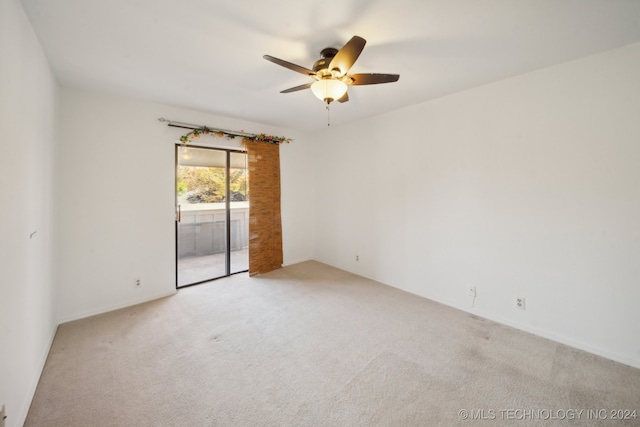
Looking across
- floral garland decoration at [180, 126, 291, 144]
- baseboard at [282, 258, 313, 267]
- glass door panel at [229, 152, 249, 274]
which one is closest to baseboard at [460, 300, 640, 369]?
baseboard at [282, 258, 313, 267]

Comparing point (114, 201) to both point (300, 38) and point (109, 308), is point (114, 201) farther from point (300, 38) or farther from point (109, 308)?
point (300, 38)

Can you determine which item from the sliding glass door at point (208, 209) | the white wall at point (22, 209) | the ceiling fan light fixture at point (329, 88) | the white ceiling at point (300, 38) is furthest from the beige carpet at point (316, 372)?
the white ceiling at point (300, 38)

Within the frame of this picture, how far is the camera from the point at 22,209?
1660 mm

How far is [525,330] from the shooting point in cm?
256

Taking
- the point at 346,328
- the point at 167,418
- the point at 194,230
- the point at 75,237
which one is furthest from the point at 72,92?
the point at 346,328

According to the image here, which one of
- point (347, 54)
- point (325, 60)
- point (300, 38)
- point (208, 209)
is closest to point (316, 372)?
point (347, 54)

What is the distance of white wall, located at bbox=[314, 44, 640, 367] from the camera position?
209 cm

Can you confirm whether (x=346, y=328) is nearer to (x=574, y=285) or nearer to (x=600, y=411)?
(x=600, y=411)

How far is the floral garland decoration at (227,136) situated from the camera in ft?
11.5

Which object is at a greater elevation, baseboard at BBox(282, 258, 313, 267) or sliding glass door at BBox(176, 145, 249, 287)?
sliding glass door at BBox(176, 145, 249, 287)

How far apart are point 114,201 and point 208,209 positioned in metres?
1.63

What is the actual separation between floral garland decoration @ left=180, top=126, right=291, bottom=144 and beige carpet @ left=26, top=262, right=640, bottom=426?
2.32 metres

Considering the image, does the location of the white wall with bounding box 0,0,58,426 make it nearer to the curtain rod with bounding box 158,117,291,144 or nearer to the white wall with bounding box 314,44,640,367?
the curtain rod with bounding box 158,117,291,144

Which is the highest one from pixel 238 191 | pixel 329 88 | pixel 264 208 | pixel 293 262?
pixel 329 88
